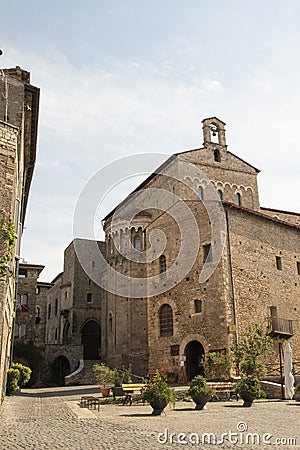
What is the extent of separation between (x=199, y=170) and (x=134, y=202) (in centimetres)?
739

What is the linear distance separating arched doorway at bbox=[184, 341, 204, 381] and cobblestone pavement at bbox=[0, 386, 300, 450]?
1314cm

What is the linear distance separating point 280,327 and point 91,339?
2270 cm

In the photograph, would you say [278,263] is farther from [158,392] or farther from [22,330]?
[22,330]

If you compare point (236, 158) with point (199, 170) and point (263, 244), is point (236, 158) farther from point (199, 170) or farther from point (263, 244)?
point (263, 244)

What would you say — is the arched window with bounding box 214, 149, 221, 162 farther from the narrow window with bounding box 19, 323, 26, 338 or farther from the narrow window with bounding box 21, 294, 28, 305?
the narrow window with bounding box 19, 323, 26, 338

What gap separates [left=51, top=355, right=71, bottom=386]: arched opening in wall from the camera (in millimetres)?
38812

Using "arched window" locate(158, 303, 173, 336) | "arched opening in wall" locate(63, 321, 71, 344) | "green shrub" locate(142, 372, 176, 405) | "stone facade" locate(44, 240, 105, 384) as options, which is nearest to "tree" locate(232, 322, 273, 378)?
"arched window" locate(158, 303, 173, 336)

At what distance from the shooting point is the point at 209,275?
1052 inches

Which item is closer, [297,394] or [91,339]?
[297,394]

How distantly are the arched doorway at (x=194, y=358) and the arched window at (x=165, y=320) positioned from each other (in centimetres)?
162

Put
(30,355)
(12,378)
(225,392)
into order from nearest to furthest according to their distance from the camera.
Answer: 1. (225,392)
2. (12,378)
3. (30,355)

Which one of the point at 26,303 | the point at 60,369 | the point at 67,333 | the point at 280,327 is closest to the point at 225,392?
the point at 280,327

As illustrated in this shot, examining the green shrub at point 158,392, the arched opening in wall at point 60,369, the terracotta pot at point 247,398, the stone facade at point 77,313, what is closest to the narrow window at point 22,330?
the arched opening in wall at point 60,369

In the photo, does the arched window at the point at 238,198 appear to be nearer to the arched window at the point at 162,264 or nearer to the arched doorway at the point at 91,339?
the arched window at the point at 162,264
